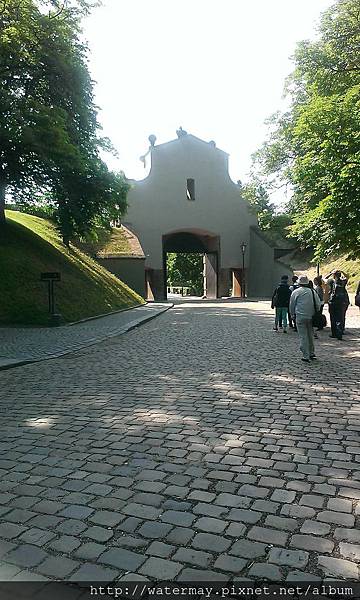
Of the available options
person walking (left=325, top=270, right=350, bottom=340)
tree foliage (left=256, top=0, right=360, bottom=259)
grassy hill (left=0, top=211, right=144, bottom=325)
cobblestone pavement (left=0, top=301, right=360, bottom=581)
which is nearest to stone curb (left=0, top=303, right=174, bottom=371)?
cobblestone pavement (left=0, top=301, right=360, bottom=581)

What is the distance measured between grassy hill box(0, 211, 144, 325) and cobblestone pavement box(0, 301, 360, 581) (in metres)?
9.99

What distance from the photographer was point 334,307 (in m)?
12.2

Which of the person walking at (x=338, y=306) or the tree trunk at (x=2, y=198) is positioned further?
the tree trunk at (x=2, y=198)

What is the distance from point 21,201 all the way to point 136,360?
15.5 meters

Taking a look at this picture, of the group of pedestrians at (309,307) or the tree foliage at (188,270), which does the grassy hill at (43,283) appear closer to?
the group of pedestrians at (309,307)

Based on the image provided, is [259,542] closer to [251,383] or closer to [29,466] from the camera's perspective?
[29,466]

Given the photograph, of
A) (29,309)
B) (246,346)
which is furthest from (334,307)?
(29,309)

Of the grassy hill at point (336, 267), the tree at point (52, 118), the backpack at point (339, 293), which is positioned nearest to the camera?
the backpack at point (339, 293)

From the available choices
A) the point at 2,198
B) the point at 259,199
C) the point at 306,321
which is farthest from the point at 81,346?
the point at 259,199

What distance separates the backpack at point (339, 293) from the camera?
1205 centimetres

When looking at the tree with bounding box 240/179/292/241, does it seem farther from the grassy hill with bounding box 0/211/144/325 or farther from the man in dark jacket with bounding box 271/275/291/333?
the man in dark jacket with bounding box 271/275/291/333

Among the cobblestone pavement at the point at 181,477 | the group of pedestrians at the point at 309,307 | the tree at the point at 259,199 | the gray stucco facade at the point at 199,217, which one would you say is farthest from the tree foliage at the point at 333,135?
the gray stucco facade at the point at 199,217

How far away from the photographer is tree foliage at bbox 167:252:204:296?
223 ft

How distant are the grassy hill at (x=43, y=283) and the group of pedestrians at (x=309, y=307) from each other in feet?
27.8
